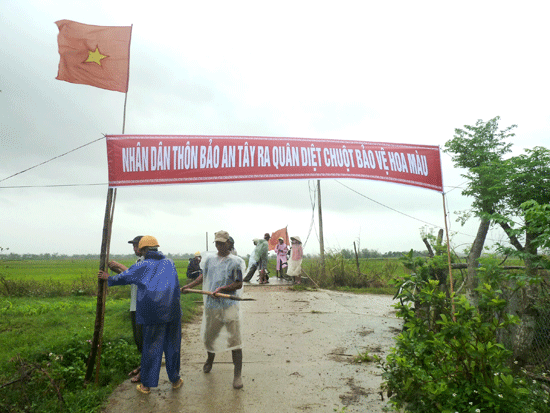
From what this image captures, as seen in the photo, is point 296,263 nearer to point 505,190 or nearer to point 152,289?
point 505,190

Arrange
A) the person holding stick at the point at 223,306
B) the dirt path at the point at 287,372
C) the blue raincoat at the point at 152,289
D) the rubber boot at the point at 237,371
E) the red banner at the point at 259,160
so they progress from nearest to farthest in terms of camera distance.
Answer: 1. the dirt path at the point at 287,372
2. the blue raincoat at the point at 152,289
3. the rubber boot at the point at 237,371
4. the person holding stick at the point at 223,306
5. the red banner at the point at 259,160

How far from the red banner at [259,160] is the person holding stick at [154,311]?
0.99 m

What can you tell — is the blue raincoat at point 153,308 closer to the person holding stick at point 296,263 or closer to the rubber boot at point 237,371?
the rubber boot at point 237,371

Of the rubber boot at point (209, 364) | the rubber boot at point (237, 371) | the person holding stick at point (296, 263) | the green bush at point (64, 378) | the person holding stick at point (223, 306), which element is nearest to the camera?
the green bush at point (64, 378)

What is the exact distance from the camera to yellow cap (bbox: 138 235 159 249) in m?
3.89

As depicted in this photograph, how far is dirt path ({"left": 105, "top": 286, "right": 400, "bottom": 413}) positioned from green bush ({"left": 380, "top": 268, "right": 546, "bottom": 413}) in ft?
2.97

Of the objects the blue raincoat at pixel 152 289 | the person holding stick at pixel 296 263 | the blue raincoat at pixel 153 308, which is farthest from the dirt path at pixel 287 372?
the person holding stick at pixel 296 263

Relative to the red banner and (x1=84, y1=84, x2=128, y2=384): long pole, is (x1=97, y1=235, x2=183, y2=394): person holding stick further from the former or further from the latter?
the red banner

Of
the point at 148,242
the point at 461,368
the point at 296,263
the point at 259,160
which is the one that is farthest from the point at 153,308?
the point at 296,263

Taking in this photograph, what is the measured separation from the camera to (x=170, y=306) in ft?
12.2

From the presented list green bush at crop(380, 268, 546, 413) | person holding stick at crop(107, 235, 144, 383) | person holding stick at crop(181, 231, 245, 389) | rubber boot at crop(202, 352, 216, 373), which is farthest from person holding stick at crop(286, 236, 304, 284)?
green bush at crop(380, 268, 546, 413)

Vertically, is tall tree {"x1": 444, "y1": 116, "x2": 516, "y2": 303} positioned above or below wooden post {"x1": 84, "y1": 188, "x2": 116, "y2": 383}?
above

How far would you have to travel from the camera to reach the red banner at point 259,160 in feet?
13.6

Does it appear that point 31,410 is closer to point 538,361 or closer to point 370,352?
point 370,352
